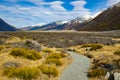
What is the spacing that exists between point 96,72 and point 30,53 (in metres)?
13.0

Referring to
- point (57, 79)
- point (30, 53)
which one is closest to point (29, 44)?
point (30, 53)

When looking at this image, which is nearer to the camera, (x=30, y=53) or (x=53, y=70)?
(x=53, y=70)

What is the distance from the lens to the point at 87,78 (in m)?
25.7

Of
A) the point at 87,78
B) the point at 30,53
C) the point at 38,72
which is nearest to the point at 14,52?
the point at 30,53

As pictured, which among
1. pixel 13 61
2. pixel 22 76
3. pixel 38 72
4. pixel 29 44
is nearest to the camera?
pixel 22 76

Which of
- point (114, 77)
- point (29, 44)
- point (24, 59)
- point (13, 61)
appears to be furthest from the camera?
point (29, 44)

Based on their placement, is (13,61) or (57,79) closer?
(57,79)

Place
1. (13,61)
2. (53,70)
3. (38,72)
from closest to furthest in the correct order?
(38,72), (53,70), (13,61)

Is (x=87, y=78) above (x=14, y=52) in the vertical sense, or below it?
below

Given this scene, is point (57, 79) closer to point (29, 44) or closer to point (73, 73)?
point (73, 73)

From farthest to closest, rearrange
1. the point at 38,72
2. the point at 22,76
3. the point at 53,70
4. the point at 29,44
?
the point at 29,44 < the point at 53,70 < the point at 38,72 < the point at 22,76

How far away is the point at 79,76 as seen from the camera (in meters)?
26.1

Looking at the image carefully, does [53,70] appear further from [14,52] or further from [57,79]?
[14,52]

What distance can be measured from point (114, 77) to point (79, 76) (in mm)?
5470
